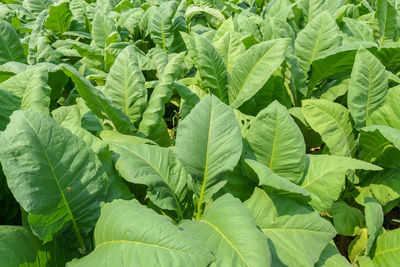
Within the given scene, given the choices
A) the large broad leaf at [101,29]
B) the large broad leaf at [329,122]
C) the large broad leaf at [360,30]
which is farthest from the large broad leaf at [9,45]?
the large broad leaf at [360,30]

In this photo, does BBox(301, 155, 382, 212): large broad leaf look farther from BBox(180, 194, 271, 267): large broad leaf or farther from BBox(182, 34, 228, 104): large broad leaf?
BBox(182, 34, 228, 104): large broad leaf

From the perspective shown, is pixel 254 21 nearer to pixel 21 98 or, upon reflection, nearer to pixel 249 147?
pixel 249 147

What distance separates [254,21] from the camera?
109 inches

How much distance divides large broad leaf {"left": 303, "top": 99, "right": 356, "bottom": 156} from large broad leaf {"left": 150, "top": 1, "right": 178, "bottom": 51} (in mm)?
1245

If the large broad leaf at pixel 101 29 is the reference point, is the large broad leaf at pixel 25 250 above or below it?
below

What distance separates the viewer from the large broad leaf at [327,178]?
5.03 feet

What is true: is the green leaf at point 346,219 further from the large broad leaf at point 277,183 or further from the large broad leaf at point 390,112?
the large broad leaf at point 390,112

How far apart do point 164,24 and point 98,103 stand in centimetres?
123

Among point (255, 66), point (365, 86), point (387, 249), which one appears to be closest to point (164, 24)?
point (255, 66)

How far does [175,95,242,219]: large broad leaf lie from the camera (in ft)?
4.67

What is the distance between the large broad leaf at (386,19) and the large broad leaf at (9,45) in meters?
2.43

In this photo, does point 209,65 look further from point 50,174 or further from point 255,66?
point 50,174

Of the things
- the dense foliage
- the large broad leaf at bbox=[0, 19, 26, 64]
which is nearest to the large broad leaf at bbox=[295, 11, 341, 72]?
the dense foliage

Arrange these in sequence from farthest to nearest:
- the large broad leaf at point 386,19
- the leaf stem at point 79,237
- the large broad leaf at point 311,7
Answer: the large broad leaf at point 311,7, the large broad leaf at point 386,19, the leaf stem at point 79,237
